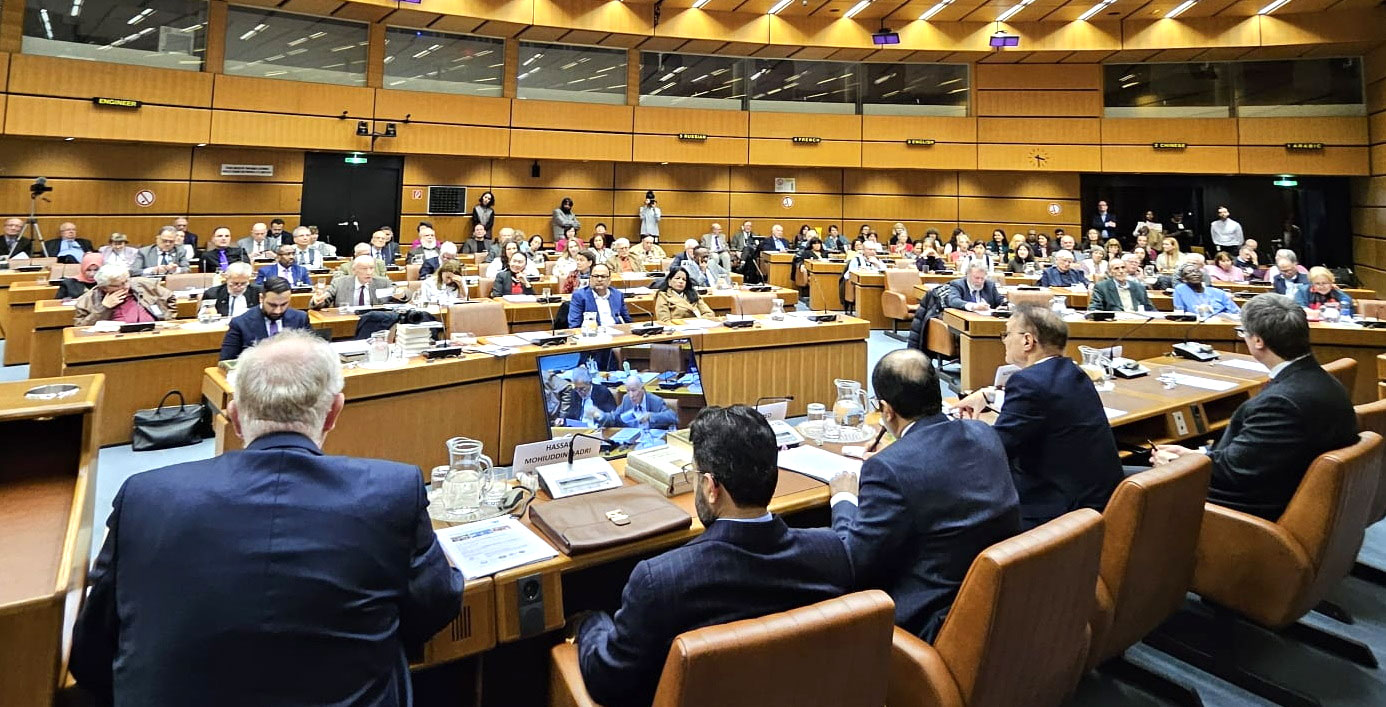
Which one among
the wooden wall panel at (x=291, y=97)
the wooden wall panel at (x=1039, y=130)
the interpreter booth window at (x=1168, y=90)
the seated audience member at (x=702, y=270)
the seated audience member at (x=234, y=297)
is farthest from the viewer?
the wooden wall panel at (x=1039, y=130)

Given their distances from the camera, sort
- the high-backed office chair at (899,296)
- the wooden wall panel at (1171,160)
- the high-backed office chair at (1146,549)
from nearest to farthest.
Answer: the high-backed office chair at (1146,549), the high-backed office chair at (899,296), the wooden wall panel at (1171,160)

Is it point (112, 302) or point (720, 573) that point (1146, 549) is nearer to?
point (720, 573)

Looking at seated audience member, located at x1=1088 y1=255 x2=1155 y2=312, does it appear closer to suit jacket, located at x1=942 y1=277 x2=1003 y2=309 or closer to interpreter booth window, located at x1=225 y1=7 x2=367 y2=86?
suit jacket, located at x1=942 y1=277 x2=1003 y2=309

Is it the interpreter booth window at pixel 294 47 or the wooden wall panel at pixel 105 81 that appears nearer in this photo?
the wooden wall panel at pixel 105 81

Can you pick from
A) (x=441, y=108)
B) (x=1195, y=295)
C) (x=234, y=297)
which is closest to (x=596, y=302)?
(x=234, y=297)

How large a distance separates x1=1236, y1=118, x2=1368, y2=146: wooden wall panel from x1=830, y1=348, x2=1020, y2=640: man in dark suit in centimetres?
1541

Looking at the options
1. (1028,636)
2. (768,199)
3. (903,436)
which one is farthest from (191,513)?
(768,199)

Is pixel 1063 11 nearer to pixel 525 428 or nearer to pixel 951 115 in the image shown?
pixel 951 115

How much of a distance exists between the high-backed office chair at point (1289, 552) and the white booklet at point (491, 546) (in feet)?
7.30

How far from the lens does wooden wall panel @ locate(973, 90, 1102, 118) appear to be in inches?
A: 543

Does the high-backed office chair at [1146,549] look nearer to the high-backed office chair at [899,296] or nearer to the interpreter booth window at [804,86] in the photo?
the high-backed office chair at [899,296]

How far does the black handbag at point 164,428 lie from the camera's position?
4562mm

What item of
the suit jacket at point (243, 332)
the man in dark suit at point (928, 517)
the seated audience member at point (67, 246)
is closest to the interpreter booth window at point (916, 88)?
the suit jacket at point (243, 332)

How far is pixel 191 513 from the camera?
44.4 inches
